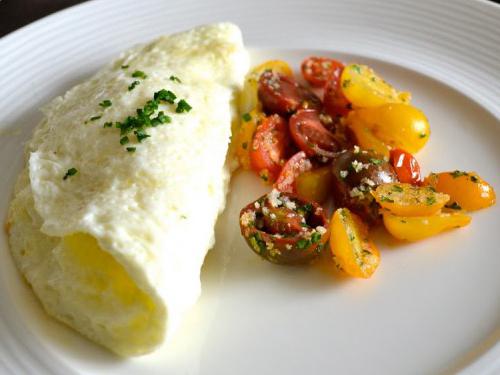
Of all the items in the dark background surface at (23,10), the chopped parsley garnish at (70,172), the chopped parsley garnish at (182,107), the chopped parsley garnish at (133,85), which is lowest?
the dark background surface at (23,10)

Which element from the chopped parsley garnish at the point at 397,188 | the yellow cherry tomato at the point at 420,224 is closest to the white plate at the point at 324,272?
the yellow cherry tomato at the point at 420,224

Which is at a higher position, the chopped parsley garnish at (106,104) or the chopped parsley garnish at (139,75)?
the chopped parsley garnish at (139,75)

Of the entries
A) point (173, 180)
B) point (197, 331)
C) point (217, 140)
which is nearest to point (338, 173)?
point (217, 140)

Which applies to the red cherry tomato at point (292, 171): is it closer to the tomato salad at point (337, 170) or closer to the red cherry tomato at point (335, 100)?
the tomato salad at point (337, 170)

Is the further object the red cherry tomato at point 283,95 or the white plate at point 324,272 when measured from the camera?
the red cherry tomato at point 283,95

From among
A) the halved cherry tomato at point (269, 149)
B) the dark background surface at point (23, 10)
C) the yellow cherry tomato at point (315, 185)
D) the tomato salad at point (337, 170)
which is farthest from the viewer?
the dark background surface at point (23, 10)

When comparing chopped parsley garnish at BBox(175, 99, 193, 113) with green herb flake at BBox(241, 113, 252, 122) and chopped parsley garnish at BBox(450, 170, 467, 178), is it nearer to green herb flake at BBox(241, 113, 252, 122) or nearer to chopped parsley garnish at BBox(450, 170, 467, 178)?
green herb flake at BBox(241, 113, 252, 122)
